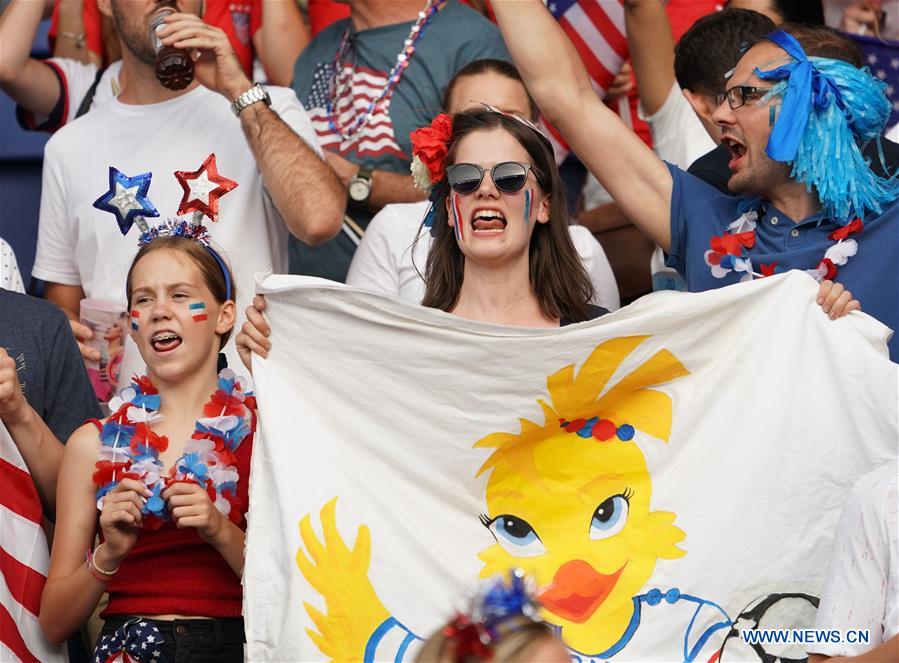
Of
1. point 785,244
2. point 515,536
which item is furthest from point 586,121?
point 515,536

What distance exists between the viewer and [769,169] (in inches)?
164

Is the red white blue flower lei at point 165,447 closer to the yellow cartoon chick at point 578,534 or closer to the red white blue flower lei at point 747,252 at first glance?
the yellow cartoon chick at point 578,534

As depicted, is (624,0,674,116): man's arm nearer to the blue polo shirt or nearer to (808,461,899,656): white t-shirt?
the blue polo shirt

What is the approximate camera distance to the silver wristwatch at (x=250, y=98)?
4867mm

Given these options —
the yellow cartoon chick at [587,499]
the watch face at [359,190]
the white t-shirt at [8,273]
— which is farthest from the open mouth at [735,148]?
the white t-shirt at [8,273]

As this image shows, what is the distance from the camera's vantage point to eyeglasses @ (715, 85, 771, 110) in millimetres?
4195

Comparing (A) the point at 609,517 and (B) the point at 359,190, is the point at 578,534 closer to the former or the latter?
(A) the point at 609,517

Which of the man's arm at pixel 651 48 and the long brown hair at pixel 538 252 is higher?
the man's arm at pixel 651 48

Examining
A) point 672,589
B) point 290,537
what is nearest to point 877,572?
point 672,589

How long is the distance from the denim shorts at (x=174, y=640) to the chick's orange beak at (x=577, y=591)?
823 mm

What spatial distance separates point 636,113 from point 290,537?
296cm

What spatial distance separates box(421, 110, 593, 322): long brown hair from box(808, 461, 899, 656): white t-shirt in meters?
1.27

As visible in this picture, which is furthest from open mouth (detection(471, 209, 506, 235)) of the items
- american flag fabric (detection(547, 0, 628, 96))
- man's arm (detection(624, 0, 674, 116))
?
american flag fabric (detection(547, 0, 628, 96))

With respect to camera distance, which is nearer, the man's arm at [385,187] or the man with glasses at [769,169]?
the man with glasses at [769,169]
